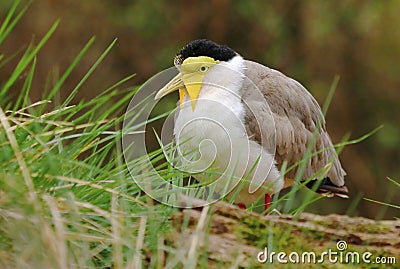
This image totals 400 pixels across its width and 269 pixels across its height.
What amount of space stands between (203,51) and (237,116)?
0.24 meters

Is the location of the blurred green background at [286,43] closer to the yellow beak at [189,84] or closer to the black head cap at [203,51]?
the black head cap at [203,51]

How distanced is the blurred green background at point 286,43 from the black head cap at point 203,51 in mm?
3725

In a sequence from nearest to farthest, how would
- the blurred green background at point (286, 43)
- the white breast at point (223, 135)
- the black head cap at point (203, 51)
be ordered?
the white breast at point (223, 135)
the black head cap at point (203, 51)
the blurred green background at point (286, 43)

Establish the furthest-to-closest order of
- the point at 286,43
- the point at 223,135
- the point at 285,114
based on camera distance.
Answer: the point at 286,43, the point at 285,114, the point at 223,135

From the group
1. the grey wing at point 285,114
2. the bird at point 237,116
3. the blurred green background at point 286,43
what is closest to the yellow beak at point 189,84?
the bird at point 237,116

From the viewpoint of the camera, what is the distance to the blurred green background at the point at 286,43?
6.79 m

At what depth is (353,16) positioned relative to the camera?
684cm

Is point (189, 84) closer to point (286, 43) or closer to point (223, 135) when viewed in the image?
point (223, 135)

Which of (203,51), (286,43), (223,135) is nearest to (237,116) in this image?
(223,135)

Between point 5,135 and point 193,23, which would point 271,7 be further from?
point 5,135

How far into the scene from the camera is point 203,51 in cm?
294

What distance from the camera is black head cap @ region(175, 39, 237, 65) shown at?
2.90 metres

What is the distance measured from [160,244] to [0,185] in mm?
386

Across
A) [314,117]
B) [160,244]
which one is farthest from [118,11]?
[160,244]
